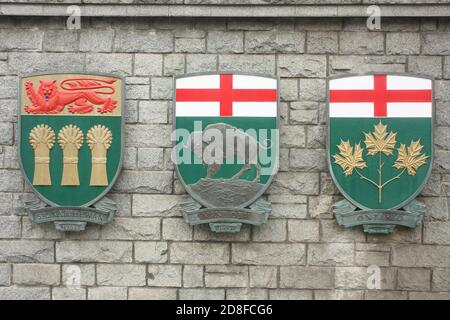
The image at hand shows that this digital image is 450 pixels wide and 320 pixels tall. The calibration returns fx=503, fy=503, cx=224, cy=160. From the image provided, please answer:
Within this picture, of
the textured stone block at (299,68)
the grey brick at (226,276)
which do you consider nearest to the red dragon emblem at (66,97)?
the textured stone block at (299,68)

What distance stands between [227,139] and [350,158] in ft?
3.68

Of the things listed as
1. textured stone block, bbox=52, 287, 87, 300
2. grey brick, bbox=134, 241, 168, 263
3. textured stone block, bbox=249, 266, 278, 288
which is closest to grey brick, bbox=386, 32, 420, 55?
textured stone block, bbox=249, 266, 278, 288

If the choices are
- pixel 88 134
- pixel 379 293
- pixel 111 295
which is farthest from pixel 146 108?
pixel 379 293

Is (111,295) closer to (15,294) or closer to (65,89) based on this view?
(15,294)

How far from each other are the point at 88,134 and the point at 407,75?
116 inches

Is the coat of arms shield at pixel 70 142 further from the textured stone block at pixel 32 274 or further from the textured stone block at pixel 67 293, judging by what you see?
the textured stone block at pixel 67 293

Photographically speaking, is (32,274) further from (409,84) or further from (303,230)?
(409,84)

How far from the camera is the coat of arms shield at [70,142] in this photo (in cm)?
457

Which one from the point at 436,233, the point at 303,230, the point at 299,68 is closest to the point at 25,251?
Answer: the point at 303,230

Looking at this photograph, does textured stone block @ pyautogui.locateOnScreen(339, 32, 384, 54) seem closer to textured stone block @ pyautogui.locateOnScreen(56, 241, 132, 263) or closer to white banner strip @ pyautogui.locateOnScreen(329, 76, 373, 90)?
white banner strip @ pyautogui.locateOnScreen(329, 76, 373, 90)

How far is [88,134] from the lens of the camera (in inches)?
180

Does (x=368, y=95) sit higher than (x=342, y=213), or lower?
A: higher

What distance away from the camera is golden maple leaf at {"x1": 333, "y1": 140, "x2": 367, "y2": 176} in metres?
4.53
